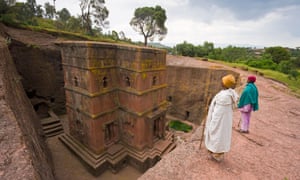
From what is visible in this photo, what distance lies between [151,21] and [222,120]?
3039 centimetres

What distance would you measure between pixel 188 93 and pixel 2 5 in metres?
20.1

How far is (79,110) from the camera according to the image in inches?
309

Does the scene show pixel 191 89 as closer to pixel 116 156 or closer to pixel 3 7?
pixel 116 156

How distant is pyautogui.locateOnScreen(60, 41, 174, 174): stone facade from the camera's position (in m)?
7.03

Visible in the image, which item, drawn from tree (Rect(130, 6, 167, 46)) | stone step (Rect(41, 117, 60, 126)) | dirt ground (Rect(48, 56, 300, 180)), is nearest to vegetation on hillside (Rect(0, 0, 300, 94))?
tree (Rect(130, 6, 167, 46))

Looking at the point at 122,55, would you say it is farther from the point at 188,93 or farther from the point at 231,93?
the point at 188,93

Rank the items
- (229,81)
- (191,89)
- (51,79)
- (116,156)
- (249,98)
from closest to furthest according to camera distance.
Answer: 1. (229,81)
2. (249,98)
3. (116,156)
4. (51,79)
5. (191,89)

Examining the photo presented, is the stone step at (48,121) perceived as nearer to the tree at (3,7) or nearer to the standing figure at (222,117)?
the standing figure at (222,117)

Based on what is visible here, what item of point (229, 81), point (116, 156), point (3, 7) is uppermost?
point (3, 7)

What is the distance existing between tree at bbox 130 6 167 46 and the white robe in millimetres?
28400

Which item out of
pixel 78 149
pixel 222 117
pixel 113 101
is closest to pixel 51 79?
pixel 78 149

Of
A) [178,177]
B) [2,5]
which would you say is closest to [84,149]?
[178,177]

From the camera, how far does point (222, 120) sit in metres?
2.53

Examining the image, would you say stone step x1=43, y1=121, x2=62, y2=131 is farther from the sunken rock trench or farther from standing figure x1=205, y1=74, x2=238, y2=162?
standing figure x1=205, y1=74, x2=238, y2=162
